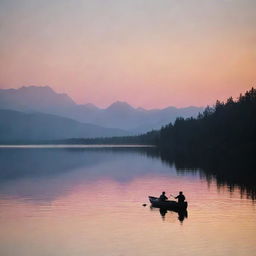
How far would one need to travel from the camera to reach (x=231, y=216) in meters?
46.0

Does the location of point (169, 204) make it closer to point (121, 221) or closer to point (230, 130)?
point (121, 221)

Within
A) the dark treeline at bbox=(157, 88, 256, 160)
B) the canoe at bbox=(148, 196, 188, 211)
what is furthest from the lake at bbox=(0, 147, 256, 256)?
the dark treeline at bbox=(157, 88, 256, 160)

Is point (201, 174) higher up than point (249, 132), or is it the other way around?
point (249, 132)

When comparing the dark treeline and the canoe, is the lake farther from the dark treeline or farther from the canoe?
the dark treeline

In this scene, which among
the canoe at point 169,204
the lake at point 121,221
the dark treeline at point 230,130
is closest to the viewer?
the lake at point 121,221

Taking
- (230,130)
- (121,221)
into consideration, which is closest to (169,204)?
(121,221)

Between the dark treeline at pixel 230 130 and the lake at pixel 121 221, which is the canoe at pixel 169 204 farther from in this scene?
the dark treeline at pixel 230 130

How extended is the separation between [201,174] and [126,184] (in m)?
18.7

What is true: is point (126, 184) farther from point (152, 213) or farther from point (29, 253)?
point (29, 253)

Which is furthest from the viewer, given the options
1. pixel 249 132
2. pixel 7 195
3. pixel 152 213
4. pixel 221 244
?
pixel 249 132

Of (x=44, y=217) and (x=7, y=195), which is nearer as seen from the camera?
(x=44, y=217)

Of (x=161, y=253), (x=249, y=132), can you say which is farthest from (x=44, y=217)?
(x=249, y=132)

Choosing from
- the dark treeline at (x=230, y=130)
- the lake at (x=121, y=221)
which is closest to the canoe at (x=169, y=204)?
the lake at (x=121, y=221)

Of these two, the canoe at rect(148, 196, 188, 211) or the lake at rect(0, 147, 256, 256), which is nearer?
the lake at rect(0, 147, 256, 256)
